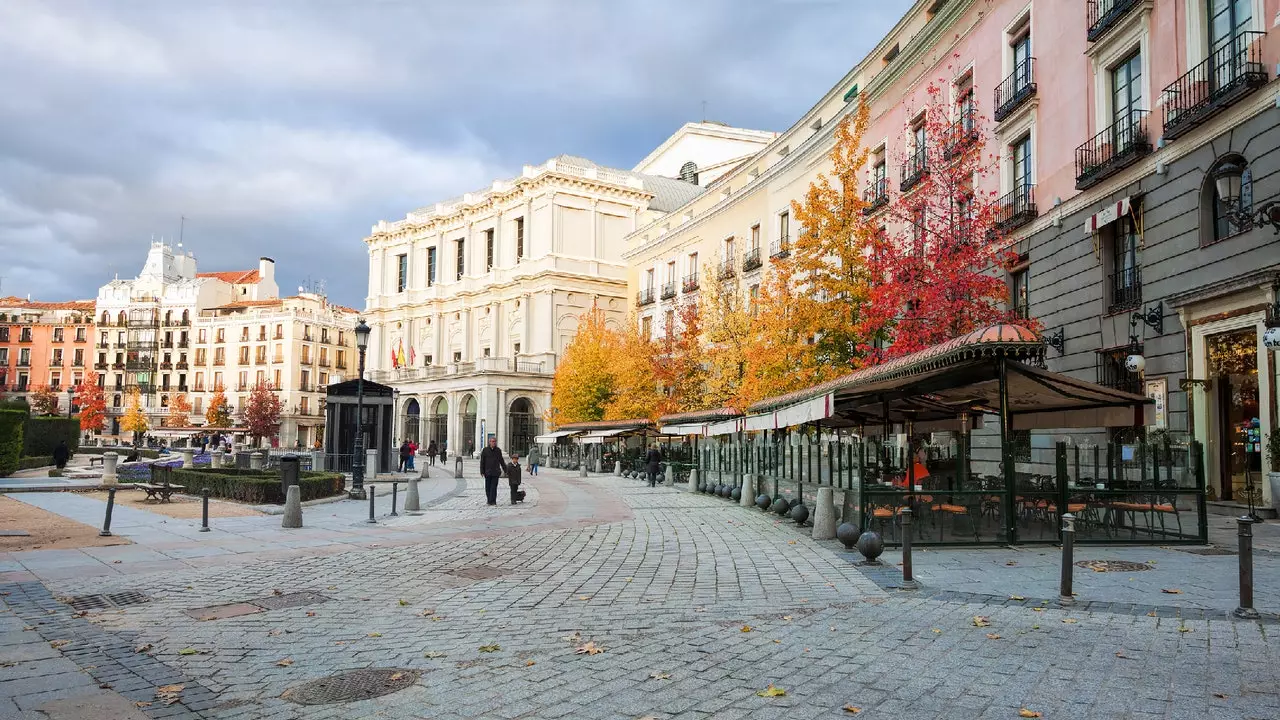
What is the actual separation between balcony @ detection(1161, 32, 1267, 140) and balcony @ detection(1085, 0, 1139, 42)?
2.30 meters

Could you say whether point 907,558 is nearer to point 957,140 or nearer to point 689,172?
point 957,140

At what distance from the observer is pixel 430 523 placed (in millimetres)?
16125

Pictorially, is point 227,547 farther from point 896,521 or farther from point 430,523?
point 896,521

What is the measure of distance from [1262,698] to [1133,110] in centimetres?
1671

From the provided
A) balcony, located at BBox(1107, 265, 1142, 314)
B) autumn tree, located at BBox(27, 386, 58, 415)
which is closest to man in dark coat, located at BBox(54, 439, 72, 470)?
balcony, located at BBox(1107, 265, 1142, 314)

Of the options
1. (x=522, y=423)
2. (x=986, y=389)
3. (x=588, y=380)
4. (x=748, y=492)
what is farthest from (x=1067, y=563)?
(x=522, y=423)

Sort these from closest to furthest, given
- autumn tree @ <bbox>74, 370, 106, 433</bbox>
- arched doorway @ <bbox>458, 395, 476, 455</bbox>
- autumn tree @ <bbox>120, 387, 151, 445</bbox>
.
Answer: arched doorway @ <bbox>458, 395, 476, 455</bbox> → autumn tree @ <bbox>74, 370, 106, 433</bbox> → autumn tree @ <bbox>120, 387, 151, 445</bbox>

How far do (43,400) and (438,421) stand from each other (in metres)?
39.3

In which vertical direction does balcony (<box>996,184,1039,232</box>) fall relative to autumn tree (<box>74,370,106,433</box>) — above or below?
above

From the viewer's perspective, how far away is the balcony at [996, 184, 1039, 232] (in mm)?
22391

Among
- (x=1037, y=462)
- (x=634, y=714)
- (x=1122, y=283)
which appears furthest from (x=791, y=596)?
(x=1122, y=283)

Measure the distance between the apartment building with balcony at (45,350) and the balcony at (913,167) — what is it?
3635 inches

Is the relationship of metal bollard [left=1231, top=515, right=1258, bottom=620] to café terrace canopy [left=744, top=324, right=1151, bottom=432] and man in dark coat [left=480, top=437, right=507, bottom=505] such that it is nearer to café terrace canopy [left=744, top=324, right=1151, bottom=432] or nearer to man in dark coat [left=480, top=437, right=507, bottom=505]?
café terrace canopy [left=744, top=324, right=1151, bottom=432]

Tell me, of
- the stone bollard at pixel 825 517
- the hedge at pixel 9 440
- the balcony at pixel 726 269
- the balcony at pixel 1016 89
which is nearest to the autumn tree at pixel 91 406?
the hedge at pixel 9 440
